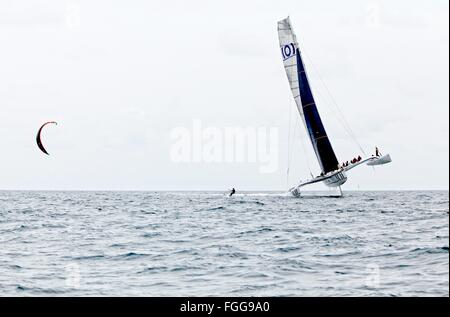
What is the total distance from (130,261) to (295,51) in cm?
4404

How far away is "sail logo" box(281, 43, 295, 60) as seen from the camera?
58625mm

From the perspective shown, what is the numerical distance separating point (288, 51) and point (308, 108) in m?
6.08

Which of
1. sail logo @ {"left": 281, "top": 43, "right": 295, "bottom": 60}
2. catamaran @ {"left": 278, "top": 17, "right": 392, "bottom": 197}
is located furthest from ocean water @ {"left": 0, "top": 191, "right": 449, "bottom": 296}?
sail logo @ {"left": 281, "top": 43, "right": 295, "bottom": 60}

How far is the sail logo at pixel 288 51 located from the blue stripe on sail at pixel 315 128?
2.05 feet

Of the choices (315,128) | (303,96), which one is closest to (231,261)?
(303,96)

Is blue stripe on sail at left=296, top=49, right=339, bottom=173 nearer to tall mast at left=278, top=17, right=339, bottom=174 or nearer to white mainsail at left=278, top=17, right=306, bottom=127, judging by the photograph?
tall mast at left=278, top=17, right=339, bottom=174

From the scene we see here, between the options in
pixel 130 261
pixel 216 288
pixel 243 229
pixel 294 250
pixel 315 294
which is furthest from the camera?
pixel 243 229

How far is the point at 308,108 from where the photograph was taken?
5853 cm

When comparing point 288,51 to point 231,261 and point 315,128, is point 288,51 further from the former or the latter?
point 231,261
